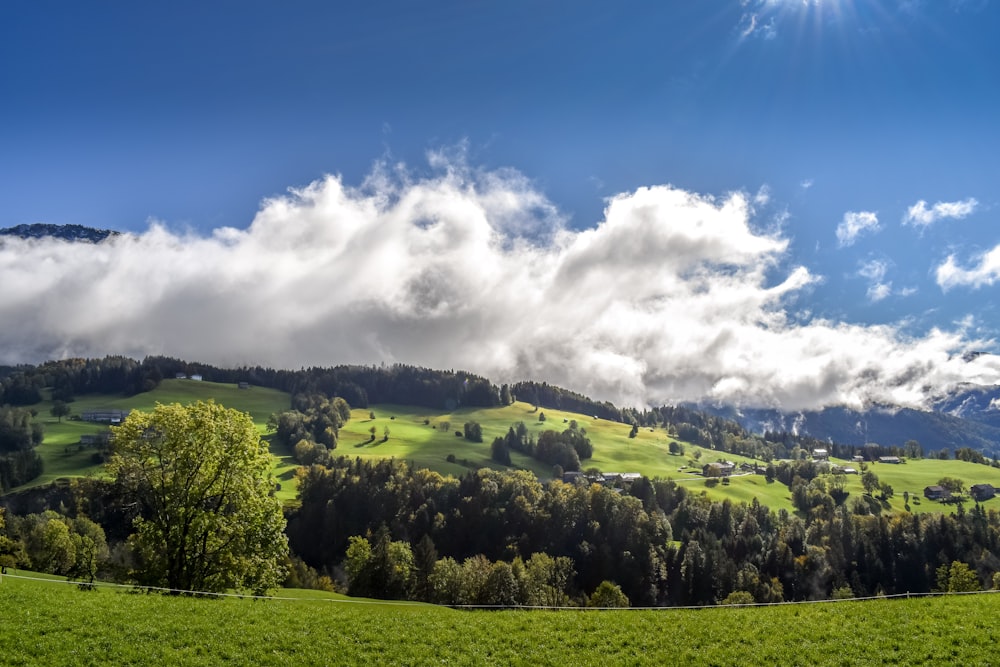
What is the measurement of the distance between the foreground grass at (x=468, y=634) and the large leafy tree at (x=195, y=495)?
1106 centimetres

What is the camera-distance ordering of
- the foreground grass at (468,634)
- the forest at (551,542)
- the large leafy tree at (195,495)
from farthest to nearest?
1. the forest at (551,542)
2. the large leafy tree at (195,495)
3. the foreground grass at (468,634)

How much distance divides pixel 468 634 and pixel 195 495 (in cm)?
2590

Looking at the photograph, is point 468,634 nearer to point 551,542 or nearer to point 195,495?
point 195,495

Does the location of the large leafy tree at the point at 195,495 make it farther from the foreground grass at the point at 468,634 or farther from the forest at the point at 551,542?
the forest at the point at 551,542

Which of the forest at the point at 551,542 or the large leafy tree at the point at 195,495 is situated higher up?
the large leafy tree at the point at 195,495

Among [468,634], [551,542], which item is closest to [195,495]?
[468,634]

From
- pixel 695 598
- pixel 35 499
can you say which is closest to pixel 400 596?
pixel 695 598

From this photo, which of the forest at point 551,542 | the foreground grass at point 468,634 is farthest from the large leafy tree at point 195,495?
the forest at point 551,542

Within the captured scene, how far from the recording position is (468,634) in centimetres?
2894

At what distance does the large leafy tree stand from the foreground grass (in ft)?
36.3

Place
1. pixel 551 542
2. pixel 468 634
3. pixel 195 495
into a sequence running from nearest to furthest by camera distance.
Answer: pixel 468 634 → pixel 195 495 → pixel 551 542

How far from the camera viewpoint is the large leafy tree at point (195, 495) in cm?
4359

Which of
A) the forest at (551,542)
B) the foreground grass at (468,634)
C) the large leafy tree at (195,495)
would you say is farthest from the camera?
the forest at (551,542)

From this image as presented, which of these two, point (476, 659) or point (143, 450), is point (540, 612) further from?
point (143, 450)
